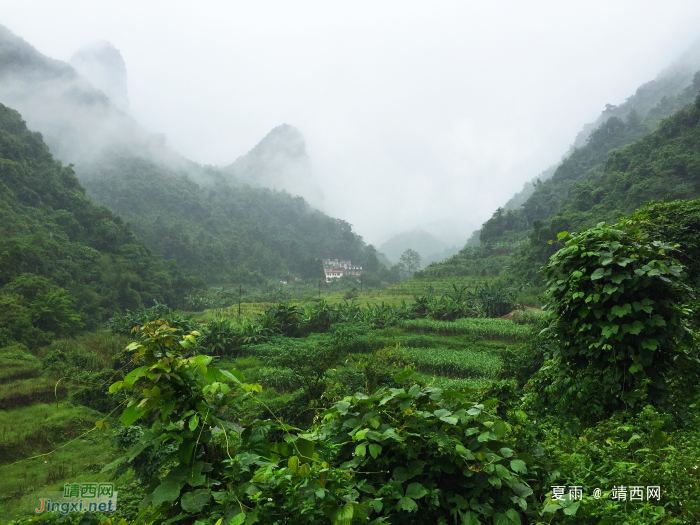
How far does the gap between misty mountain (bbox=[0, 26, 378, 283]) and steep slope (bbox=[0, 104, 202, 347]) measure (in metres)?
11.1

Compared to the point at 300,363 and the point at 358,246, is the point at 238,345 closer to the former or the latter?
the point at 300,363

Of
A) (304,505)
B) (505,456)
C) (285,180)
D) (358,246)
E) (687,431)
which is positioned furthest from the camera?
(285,180)

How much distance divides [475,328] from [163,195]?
1814 inches

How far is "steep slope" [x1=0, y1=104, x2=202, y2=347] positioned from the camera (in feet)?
45.2

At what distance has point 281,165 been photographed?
93500 mm

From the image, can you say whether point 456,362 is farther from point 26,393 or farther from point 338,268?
point 338,268

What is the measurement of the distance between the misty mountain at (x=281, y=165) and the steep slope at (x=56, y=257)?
2386 inches

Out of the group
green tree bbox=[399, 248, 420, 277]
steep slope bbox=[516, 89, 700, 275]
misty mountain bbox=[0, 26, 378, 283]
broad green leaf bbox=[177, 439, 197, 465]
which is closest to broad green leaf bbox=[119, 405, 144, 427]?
broad green leaf bbox=[177, 439, 197, 465]

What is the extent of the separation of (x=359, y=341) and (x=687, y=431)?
10630mm

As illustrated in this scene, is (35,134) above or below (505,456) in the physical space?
above

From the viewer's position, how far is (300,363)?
6652 mm

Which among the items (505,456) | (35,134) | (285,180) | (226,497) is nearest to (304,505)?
(226,497)

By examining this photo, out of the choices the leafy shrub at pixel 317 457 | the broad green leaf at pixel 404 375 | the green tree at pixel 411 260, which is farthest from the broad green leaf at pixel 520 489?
the green tree at pixel 411 260

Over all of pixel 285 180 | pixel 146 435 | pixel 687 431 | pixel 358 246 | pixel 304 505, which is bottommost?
pixel 687 431
